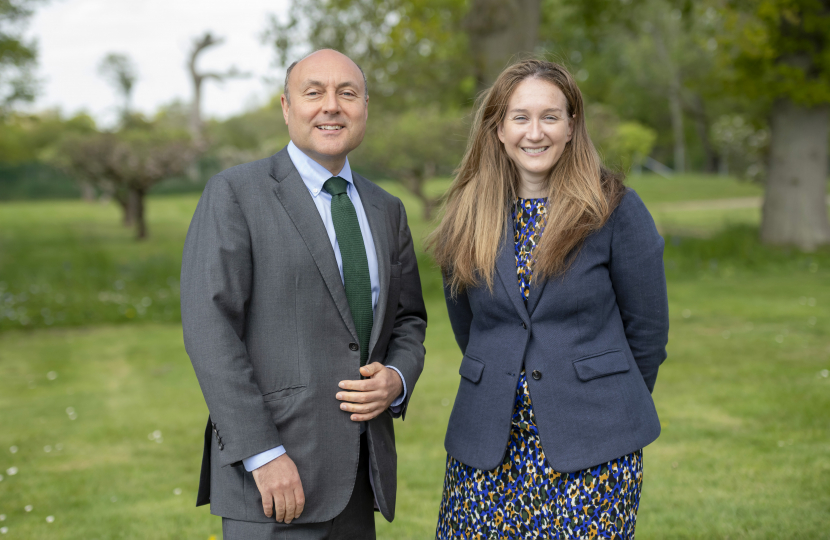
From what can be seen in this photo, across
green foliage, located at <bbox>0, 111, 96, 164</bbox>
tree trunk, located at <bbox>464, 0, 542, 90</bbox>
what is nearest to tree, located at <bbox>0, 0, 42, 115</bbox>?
tree trunk, located at <bbox>464, 0, 542, 90</bbox>

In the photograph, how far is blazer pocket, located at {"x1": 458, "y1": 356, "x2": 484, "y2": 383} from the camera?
2.49 m

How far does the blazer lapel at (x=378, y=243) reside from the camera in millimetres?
2361

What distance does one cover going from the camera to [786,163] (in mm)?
12828

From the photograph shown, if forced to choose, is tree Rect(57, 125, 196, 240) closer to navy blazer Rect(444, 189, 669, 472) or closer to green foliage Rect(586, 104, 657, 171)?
green foliage Rect(586, 104, 657, 171)

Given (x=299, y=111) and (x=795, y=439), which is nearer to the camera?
(x=299, y=111)

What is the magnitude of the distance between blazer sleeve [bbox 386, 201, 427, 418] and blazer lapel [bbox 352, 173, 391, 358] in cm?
13

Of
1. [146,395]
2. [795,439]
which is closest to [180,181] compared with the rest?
[146,395]

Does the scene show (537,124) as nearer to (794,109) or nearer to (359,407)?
(359,407)

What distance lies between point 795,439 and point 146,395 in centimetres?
553

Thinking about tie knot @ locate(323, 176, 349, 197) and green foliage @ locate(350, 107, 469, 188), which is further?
green foliage @ locate(350, 107, 469, 188)

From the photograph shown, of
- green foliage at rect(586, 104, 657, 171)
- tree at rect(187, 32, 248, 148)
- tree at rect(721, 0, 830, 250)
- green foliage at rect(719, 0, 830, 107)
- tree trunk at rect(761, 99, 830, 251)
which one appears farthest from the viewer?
tree at rect(187, 32, 248, 148)

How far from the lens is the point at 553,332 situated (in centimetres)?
239

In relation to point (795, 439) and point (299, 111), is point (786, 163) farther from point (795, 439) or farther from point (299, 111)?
point (299, 111)

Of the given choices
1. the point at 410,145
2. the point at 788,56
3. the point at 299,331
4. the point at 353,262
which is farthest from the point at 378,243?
the point at 410,145
